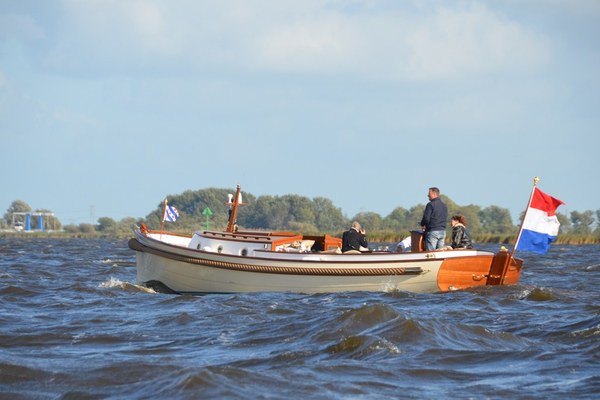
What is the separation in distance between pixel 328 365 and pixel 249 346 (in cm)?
193

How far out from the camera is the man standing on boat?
1977 centimetres

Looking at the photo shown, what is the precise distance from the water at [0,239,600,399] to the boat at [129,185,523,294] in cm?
40

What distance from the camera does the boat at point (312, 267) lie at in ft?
63.4

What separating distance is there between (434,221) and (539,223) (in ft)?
6.50

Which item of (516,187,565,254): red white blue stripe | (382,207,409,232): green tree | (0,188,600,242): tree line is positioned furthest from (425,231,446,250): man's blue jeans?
(382,207,409,232): green tree

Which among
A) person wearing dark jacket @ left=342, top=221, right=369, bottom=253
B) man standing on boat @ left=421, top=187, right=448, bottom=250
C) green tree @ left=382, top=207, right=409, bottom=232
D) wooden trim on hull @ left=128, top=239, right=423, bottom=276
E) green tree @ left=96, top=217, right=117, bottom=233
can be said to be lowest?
wooden trim on hull @ left=128, top=239, right=423, bottom=276

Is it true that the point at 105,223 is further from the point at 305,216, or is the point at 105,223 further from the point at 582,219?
the point at 582,219

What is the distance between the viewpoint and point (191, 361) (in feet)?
38.6

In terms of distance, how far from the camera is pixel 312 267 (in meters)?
19.5

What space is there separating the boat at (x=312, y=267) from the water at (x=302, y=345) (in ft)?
1.32

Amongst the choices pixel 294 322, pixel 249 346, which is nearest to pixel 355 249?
pixel 294 322

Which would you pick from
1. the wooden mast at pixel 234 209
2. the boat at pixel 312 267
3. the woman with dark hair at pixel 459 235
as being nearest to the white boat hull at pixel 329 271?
the boat at pixel 312 267

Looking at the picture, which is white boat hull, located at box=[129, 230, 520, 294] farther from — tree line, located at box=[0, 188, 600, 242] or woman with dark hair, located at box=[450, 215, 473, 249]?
tree line, located at box=[0, 188, 600, 242]

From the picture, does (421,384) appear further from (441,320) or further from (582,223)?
(582,223)
